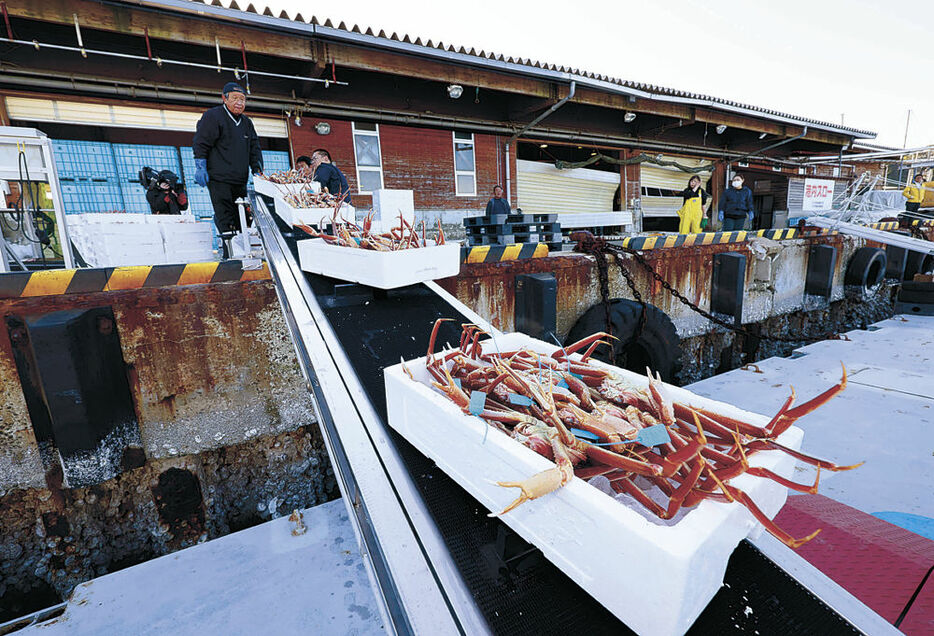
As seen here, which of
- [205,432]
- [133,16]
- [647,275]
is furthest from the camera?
[133,16]

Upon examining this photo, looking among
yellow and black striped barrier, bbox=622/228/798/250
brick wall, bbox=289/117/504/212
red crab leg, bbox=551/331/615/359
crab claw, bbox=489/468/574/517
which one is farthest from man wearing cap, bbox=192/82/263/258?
crab claw, bbox=489/468/574/517

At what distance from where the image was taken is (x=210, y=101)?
7.15 metres

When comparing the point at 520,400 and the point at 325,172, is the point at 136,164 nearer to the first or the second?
the point at 325,172

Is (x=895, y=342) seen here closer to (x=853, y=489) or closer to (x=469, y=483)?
(x=853, y=489)

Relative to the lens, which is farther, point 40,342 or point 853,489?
point 853,489

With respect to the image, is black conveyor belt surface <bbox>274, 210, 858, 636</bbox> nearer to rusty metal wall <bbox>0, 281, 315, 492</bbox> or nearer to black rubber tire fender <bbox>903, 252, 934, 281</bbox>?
rusty metal wall <bbox>0, 281, 315, 492</bbox>

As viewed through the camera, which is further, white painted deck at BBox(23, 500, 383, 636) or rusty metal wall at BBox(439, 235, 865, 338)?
rusty metal wall at BBox(439, 235, 865, 338)

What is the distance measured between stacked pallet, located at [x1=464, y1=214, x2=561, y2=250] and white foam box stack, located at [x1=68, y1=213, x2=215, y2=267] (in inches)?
125

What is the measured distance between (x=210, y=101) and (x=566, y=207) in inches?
355

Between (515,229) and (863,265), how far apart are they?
753cm

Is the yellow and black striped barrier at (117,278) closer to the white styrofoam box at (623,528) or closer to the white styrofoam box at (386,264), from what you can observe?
the white styrofoam box at (386,264)

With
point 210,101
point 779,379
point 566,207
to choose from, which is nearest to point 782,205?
point 566,207

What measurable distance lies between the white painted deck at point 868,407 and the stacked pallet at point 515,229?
2517mm

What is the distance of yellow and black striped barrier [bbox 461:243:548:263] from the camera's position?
11.9 feet
